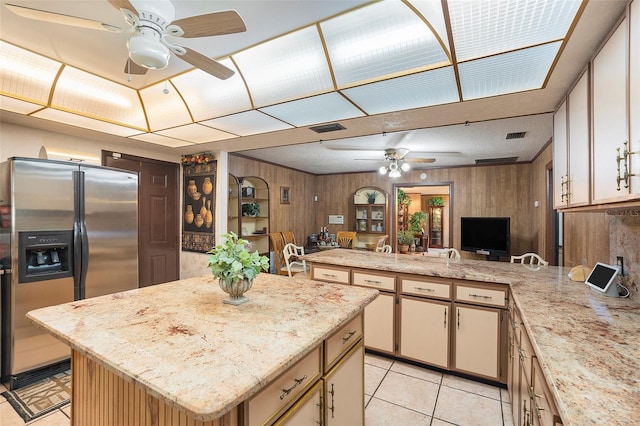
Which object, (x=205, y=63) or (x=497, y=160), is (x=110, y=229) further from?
(x=497, y=160)

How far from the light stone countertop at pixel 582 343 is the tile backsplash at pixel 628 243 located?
0.16m

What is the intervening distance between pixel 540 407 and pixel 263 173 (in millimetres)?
5184

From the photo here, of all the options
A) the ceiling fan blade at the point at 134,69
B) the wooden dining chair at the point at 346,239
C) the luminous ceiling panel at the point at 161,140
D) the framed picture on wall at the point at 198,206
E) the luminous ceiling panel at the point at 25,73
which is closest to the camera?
the ceiling fan blade at the point at 134,69

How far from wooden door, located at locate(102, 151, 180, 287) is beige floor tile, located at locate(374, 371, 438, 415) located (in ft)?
11.7

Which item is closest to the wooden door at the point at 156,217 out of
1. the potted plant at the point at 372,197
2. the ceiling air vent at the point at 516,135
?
the potted plant at the point at 372,197

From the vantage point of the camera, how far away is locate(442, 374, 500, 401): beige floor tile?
2.27 m

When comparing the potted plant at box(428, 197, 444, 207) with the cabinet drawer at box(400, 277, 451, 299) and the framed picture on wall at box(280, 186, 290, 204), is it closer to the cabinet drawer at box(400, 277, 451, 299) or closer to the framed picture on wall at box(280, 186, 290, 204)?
the framed picture on wall at box(280, 186, 290, 204)

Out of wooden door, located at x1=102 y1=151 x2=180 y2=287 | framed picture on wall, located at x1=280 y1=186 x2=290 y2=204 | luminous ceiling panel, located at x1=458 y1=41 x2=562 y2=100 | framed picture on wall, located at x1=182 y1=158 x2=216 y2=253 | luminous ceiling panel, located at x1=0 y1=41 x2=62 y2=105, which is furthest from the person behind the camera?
framed picture on wall, located at x1=280 y1=186 x2=290 y2=204

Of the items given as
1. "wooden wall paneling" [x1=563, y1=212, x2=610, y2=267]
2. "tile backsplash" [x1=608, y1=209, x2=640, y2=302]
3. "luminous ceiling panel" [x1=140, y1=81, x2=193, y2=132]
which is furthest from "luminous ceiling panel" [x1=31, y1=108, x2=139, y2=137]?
"wooden wall paneling" [x1=563, y1=212, x2=610, y2=267]

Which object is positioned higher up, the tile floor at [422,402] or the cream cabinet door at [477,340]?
the cream cabinet door at [477,340]

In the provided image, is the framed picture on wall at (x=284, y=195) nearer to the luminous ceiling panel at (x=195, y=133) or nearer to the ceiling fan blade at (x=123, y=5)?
the luminous ceiling panel at (x=195, y=133)

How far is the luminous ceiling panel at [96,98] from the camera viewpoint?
7.85ft

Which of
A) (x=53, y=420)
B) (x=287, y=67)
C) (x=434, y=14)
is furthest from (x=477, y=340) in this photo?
(x=53, y=420)

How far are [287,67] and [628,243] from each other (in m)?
2.65
